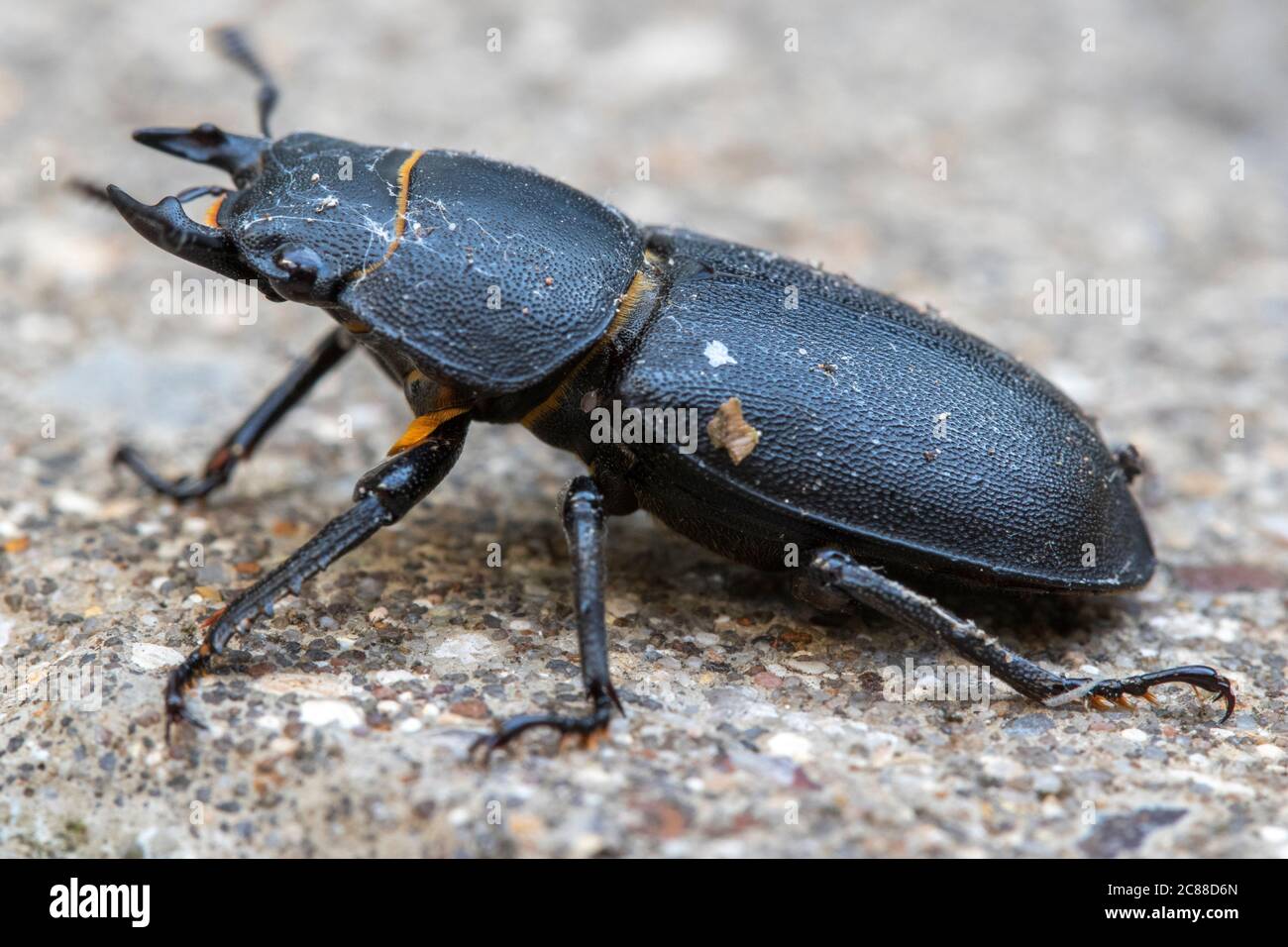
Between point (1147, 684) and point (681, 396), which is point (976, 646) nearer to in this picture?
point (1147, 684)

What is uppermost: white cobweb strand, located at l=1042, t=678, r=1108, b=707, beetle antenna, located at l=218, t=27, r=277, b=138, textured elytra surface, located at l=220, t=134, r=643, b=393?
beetle antenna, located at l=218, t=27, r=277, b=138

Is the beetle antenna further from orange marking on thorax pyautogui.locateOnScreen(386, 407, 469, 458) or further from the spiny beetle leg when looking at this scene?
the spiny beetle leg

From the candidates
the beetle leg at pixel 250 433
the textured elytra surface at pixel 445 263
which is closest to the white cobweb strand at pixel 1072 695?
the textured elytra surface at pixel 445 263

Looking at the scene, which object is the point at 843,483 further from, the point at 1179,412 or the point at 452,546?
the point at 1179,412

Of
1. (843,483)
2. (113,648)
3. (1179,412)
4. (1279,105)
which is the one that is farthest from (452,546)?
(1279,105)

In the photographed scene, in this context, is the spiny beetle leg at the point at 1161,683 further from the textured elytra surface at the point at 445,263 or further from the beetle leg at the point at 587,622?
the textured elytra surface at the point at 445,263

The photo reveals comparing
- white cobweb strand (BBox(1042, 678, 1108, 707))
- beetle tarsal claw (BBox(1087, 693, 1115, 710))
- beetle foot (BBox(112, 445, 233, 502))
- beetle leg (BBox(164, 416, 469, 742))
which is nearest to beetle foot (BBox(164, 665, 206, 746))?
beetle leg (BBox(164, 416, 469, 742))

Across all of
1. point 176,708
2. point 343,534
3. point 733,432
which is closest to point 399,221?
point 343,534
